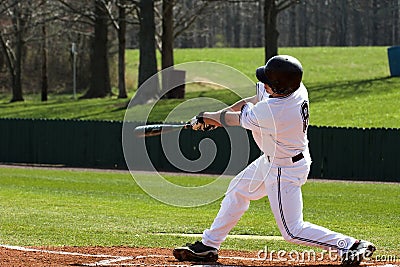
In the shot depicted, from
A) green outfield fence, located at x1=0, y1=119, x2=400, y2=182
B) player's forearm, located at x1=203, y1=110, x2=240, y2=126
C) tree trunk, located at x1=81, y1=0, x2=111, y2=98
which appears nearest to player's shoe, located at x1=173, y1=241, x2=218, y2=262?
player's forearm, located at x1=203, y1=110, x2=240, y2=126

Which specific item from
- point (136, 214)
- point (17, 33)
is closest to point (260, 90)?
point (136, 214)

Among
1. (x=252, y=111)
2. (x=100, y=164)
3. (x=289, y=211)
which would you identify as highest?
(x=252, y=111)

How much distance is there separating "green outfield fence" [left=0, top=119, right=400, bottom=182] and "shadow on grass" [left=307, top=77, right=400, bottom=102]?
13524 millimetres

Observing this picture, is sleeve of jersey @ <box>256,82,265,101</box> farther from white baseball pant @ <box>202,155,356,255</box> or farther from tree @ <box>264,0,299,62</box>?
tree @ <box>264,0,299,62</box>

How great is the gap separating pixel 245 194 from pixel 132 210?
8.21 meters

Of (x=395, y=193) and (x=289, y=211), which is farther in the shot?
(x=395, y=193)

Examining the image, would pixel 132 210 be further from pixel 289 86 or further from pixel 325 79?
pixel 325 79

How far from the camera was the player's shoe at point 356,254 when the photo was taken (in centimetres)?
826

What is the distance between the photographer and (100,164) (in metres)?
32.5

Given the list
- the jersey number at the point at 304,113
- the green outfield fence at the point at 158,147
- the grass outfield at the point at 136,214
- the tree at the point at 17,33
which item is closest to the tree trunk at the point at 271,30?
the green outfield fence at the point at 158,147

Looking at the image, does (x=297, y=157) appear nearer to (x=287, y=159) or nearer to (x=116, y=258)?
(x=287, y=159)

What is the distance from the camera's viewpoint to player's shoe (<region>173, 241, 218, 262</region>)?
29.2ft

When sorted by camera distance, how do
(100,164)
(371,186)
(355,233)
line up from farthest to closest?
(100,164) < (371,186) < (355,233)

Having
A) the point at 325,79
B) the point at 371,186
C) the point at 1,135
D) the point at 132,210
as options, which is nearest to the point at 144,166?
the point at 132,210
